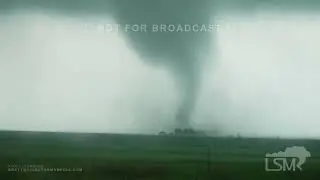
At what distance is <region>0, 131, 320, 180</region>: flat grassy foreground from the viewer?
3188 millimetres

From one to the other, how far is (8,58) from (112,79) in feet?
1.80

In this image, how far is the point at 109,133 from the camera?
319 centimetres

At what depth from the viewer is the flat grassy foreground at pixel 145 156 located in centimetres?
319

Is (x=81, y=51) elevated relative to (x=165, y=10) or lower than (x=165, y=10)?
lower

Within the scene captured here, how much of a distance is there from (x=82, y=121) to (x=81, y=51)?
0.36 meters

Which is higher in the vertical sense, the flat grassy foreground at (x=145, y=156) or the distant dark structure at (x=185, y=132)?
the distant dark structure at (x=185, y=132)

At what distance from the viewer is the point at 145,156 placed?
3.20 m

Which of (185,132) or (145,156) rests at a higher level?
(185,132)

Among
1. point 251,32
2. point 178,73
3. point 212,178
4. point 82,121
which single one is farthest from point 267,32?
point 82,121

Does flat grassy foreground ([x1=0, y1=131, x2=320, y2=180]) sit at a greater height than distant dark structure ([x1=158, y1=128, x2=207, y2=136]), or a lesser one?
lesser

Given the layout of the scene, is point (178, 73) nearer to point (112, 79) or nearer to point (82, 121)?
point (112, 79)

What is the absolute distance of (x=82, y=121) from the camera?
3.20 meters

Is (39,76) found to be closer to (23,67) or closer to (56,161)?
(23,67)

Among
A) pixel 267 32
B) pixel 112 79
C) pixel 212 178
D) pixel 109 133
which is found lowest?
pixel 212 178
